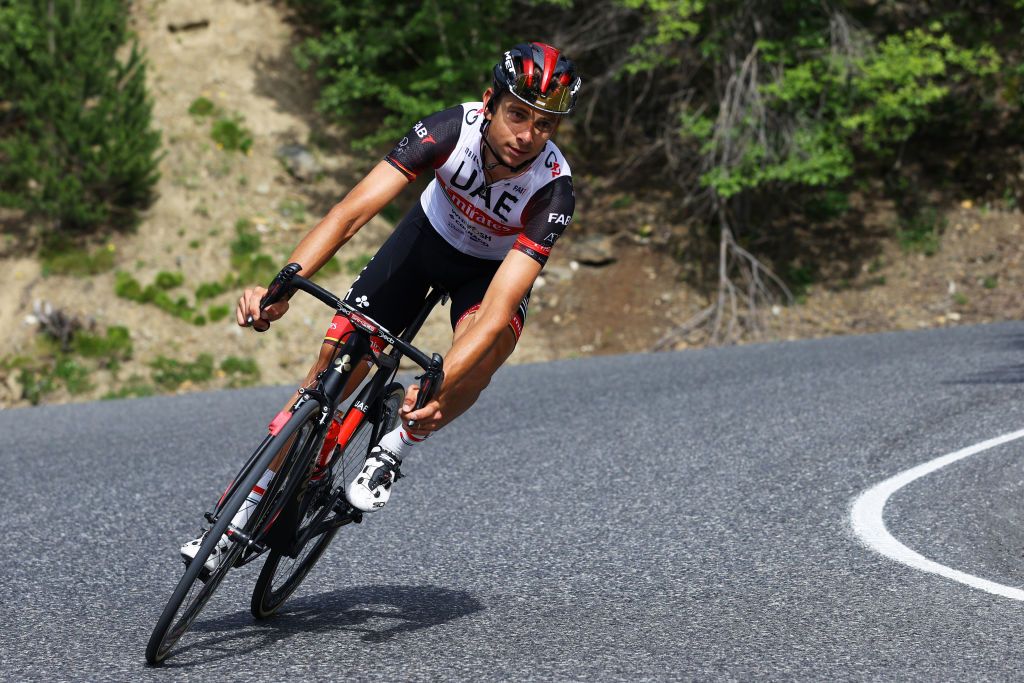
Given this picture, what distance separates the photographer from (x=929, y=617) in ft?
15.3

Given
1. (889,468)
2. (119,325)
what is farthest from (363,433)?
(119,325)

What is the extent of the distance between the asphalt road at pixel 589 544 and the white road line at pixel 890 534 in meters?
0.09

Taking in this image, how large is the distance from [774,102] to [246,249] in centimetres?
941

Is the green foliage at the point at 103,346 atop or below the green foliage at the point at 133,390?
atop

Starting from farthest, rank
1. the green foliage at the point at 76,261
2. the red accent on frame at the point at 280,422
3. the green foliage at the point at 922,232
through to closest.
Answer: the green foliage at the point at 922,232, the green foliage at the point at 76,261, the red accent on frame at the point at 280,422

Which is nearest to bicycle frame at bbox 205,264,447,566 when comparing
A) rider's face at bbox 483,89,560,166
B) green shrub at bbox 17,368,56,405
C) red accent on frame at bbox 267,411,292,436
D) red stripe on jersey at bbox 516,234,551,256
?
red accent on frame at bbox 267,411,292,436

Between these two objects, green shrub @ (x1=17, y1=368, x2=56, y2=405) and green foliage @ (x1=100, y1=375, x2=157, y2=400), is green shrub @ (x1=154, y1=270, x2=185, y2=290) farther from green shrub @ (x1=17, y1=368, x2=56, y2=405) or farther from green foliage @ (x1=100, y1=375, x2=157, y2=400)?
green shrub @ (x1=17, y1=368, x2=56, y2=405)

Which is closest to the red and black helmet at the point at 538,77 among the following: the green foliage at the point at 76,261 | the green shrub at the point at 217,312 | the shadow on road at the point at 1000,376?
the shadow on road at the point at 1000,376

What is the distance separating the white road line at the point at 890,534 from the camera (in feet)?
16.8

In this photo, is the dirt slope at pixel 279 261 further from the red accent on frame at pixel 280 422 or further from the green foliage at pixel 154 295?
the red accent on frame at pixel 280 422

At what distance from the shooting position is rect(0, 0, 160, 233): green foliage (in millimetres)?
16812

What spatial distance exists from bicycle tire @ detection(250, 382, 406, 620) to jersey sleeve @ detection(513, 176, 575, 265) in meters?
0.92

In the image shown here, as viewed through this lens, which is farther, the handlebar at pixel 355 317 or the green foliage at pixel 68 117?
the green foliage at pixel 68 117

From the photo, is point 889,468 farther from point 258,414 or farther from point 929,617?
point 258,414
